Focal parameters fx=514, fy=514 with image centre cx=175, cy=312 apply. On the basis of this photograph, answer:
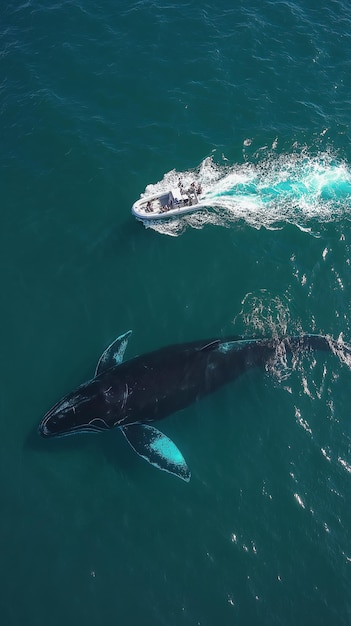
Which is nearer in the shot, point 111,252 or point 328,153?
point 111,252

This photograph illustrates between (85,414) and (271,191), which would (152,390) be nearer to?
(85,414)

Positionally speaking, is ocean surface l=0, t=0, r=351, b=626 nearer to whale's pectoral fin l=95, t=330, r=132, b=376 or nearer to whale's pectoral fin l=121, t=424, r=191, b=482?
whale's pectoral fin l=121, t=424, r=191, b=482

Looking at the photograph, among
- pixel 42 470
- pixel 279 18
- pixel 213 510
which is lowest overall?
pixel 213 510

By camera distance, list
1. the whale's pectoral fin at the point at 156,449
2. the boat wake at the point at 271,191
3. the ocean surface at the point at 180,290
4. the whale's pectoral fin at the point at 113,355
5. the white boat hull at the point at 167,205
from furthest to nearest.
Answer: the boat wake at the point at 271,191, the white boat hull at the point at 167,205, the whale's pectoral fin at the point at 113,355, the whale's pectoral fin at the point at 156,449, the ocean surface at the point at 180,290

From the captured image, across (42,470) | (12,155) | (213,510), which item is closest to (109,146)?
(12,155)

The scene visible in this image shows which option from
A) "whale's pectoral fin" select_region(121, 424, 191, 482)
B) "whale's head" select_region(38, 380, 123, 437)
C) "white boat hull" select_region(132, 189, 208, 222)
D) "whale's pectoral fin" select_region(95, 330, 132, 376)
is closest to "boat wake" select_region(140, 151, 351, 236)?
"white boat hull" select_region(132, 189, 208, 222)

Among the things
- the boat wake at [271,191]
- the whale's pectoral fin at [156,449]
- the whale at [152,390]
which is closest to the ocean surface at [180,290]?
the boat wake at [271,191]

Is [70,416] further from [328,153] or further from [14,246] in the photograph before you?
[328,153]

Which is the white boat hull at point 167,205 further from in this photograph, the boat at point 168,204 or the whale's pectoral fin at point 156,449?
the whale's pectoral fin at point 156,449
